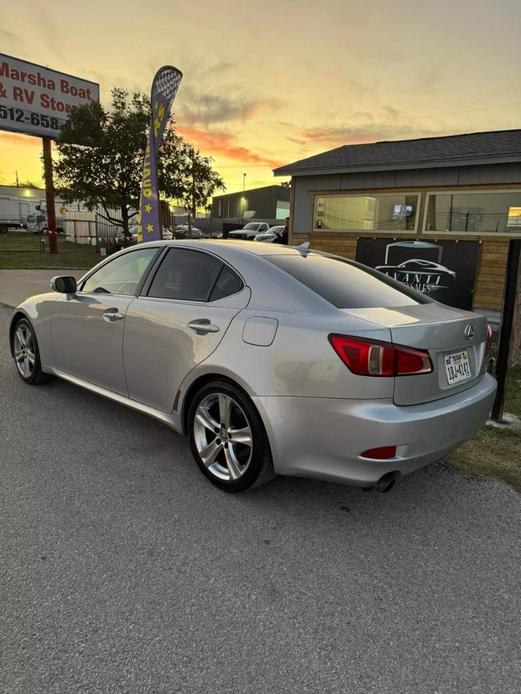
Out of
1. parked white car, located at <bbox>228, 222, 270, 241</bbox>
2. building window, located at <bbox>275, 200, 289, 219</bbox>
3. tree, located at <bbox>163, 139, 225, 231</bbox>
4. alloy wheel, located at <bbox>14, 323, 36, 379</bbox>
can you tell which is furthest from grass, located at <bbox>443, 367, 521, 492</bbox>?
building window, located at <bbox>275, 200, 289, 219</bbox>

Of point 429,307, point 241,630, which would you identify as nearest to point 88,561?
point 241,630

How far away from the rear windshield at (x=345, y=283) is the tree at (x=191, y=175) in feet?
56.3

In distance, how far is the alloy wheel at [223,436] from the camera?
2.82 metres

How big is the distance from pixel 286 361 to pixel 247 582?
3.58ft

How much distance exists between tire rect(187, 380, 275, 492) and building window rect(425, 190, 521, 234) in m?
8.12

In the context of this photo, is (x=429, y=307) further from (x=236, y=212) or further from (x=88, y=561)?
(x=236, y=212)

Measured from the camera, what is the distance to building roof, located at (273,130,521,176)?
8516 millimetres

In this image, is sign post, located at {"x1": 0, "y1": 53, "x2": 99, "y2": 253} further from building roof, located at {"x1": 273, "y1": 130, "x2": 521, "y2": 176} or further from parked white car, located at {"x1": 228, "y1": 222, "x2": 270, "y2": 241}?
building roof, located at {"x1": 273, "y1": 130, "x2": 521, "y2": 176}

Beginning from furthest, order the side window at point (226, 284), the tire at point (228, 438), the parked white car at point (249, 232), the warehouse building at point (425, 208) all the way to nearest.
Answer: the parked white car at point (249, 232) < the warehouse building at point (425, 208) < the side window at point (226, 284) < the tire at point (228, 438)

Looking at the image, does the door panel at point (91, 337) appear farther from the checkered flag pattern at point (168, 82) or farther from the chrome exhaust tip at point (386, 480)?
the checkered flag pattern at point (168, 82)

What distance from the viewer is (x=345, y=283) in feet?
9.80

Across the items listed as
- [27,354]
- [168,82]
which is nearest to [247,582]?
[27,354]

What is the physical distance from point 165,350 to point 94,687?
1937 mm

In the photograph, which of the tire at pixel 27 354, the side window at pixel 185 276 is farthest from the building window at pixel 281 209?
the side window at pixel 185 276
